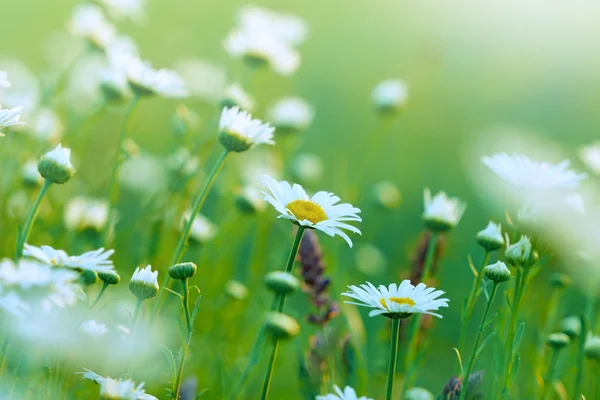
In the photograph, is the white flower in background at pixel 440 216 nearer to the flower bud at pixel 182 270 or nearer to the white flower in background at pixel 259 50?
the flower bud at pixel 182 270

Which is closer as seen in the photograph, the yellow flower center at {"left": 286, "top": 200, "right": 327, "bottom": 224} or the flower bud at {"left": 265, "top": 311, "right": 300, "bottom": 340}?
the flower bud at {"left": 265, "top": 311, "right": 300, "bottom": 340}

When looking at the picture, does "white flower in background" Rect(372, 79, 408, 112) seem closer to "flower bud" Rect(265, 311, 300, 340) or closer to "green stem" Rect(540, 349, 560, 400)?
"green stem" Rect(540, 349, 560, 400)

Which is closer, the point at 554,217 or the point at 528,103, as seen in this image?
the point at 554,217

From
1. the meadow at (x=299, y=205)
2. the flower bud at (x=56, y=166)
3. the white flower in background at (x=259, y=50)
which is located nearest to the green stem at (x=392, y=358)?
the meadow at (x=299, y=205)

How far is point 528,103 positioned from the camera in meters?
5.00

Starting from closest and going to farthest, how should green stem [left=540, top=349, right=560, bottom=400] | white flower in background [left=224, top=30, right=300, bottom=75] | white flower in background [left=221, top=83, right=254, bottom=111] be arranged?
green stem [left=540, top=349, right=560, bottom=400], white flower in background [left=221, top=83, right=254, bottom=111], white flower in background [left=224, top=30, right=300, bottom=75]

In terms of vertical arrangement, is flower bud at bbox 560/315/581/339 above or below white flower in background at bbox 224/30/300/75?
below

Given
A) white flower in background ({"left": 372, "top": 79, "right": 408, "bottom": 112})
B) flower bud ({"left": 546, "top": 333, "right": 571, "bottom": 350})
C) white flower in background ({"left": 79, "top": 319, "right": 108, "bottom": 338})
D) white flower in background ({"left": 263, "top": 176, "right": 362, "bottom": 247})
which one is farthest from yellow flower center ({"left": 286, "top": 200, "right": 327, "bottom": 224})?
white flower in background ({"left": 372, "top": 79, "right": 408, "bottom": 112})

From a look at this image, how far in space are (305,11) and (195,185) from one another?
3.76m

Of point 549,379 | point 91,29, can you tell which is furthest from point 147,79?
point 549,379

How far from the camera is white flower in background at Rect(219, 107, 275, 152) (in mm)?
1533

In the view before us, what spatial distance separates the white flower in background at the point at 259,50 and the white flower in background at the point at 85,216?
2.22ft

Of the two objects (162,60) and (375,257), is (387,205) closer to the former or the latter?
(375,257)

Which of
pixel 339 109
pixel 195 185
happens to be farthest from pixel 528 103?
pixel 195 185
